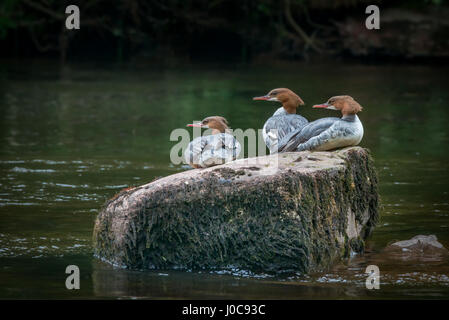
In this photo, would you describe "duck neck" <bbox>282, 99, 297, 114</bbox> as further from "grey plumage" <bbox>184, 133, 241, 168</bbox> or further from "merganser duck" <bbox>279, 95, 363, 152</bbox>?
"grey plumage" <bbox>184, 133, 241, 168</bbox>

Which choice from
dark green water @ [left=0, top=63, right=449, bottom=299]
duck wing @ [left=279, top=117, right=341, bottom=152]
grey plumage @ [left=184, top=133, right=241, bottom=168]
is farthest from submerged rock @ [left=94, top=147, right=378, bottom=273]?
duck wing @ [left=279, top=117, right=341, bottom=152]

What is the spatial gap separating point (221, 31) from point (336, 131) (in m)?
23.1

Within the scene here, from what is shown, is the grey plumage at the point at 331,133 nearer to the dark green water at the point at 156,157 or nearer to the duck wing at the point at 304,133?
the duck wing at the point at 304,133

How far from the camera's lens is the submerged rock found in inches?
267

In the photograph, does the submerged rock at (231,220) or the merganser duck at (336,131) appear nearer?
the submerged rock at (231,220)

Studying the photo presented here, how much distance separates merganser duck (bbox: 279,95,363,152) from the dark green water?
115 cm

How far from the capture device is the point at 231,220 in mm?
6840

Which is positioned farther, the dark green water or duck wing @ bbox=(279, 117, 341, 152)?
duck wing @ bbox=(279, 117, 341, 152)

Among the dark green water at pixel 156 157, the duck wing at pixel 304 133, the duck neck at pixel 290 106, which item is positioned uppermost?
the duck neck at pixel 290 106

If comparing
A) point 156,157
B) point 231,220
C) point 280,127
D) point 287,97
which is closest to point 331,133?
point 280,127

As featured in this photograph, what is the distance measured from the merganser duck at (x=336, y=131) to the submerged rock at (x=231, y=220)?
1.73ft

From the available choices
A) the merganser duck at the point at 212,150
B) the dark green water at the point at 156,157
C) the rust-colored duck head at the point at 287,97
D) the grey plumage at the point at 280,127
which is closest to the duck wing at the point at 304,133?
the grey plumage at the point at 280,127

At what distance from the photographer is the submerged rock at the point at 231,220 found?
679 centimetres

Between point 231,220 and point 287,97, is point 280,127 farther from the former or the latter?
point 231,220
